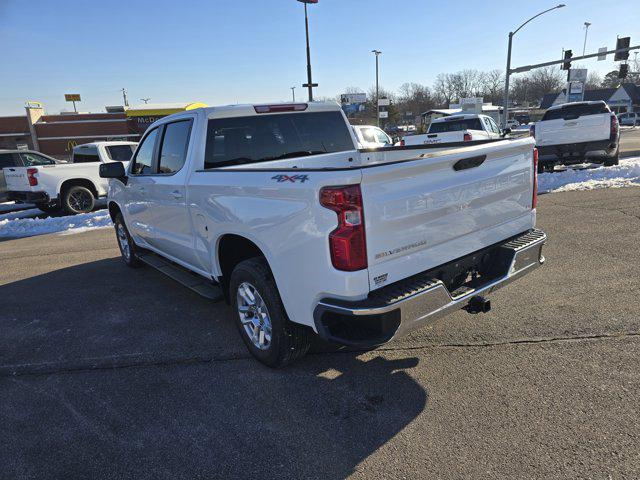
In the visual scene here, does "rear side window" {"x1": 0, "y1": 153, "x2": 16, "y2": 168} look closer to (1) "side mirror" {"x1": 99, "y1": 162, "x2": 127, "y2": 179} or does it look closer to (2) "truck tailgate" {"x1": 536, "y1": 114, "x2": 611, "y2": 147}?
(1) "side mirror" {"x1": 99, "y1": 162, "x2": 127, "y2": 179}

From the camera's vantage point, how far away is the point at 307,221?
2641 mm

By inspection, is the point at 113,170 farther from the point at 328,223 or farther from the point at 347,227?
the point at 347,227

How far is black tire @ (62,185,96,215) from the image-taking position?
39.9 ft

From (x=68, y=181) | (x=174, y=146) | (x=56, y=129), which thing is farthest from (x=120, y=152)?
(x=56, y=129)

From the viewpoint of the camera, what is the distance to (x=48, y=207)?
42.2 ft

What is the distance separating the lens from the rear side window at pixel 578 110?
11914 millimetres

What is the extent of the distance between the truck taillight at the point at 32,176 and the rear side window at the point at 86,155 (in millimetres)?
1622

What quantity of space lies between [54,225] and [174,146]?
309 inches

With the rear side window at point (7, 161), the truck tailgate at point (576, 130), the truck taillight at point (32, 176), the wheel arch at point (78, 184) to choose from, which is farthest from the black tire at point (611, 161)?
the rear side window at point (7, 161)

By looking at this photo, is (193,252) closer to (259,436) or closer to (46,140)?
(259,436)

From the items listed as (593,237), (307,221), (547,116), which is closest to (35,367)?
(307,221)

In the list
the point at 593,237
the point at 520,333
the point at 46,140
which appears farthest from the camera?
the point at 46,140

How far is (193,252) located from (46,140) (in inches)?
1896

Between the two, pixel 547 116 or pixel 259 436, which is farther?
pixel 547 116
